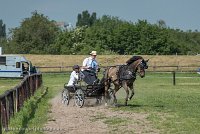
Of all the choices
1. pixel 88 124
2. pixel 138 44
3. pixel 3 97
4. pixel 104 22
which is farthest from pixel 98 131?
pixel 104 22

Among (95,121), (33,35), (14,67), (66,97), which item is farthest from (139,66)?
(33,35)

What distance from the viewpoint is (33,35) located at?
349 feet

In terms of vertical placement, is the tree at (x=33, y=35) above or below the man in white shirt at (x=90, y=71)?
above

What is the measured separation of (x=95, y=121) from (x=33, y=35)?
92609 mm

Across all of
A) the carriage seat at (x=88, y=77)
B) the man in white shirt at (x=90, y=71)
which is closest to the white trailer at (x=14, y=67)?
the man in white shirt at (x=90, y=71)

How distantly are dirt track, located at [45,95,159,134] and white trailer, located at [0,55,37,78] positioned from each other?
3305 cm

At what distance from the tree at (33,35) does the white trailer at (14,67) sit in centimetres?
5152

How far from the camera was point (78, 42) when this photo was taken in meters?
112

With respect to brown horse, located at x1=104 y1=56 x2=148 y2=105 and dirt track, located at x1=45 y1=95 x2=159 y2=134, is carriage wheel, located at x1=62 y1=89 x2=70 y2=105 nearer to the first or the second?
dirt track, located at x1=45 y1=95 x2=159 y2=134

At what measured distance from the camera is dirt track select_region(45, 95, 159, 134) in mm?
13062

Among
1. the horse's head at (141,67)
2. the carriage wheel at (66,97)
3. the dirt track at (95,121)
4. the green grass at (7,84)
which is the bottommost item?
the green grass at (7,84)

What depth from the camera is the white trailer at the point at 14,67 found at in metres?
52.1

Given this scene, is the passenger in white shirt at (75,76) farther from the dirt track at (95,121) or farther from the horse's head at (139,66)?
the horse's head at (139,66)

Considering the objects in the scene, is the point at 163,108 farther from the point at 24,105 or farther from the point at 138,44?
the point at 138,44
